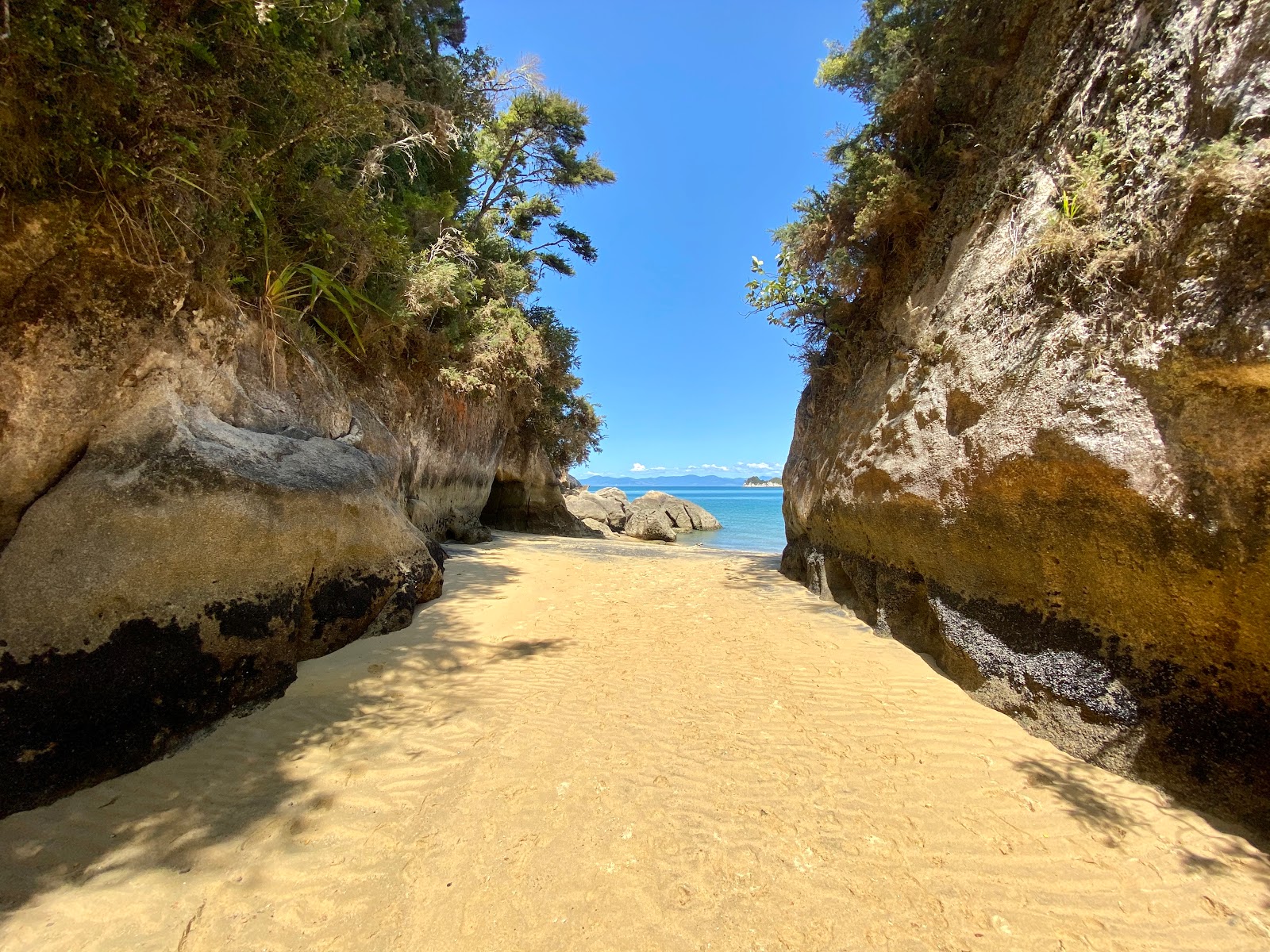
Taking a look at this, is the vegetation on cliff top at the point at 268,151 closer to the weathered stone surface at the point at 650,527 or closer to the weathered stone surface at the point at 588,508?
the weathered stone surface at the point at 650,527

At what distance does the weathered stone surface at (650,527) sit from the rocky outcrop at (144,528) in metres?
21.1

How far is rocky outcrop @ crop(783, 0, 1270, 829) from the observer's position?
262cm

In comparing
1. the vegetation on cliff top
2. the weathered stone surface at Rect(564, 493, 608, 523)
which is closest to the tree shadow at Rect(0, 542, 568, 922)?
the vegetation on cliff top

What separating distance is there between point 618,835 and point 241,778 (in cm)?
218

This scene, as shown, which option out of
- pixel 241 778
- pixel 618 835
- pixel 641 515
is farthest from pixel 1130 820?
pixel 641 515

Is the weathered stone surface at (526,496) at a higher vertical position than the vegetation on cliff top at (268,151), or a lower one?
lower

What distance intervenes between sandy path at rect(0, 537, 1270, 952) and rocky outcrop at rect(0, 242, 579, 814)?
34 cm

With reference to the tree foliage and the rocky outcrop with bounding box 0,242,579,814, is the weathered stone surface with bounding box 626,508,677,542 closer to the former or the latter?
the tree foliage

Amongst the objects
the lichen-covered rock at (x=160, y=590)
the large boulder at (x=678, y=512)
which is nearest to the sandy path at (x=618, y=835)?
the lichen-covered rock at (x=160, y=590)

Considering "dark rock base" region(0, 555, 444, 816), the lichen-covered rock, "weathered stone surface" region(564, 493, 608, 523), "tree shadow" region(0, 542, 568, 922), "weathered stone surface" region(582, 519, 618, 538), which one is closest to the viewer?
"tree shadow" region(0, 542, 568, 922)

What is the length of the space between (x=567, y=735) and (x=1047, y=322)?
4678 millimetres

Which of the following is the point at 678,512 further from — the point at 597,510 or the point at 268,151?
the point at 268,151

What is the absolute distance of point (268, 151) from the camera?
178 inches

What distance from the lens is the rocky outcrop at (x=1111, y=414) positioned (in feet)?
8.61
